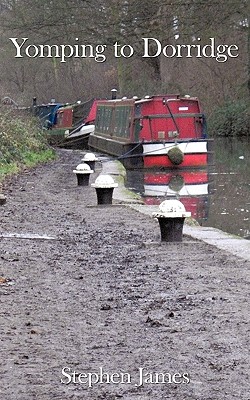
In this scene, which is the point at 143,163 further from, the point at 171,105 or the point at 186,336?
the point at 186,336

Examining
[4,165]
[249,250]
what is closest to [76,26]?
[4,165]

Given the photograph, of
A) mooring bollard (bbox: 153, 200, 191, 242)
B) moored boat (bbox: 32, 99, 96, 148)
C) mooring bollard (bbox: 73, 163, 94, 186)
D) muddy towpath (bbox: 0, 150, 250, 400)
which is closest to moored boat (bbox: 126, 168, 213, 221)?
mooring bollard (bbox: 73, 163, 94, 186)

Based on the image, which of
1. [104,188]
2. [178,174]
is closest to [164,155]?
[178,174]

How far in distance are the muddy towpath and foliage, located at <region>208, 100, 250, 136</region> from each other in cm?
2866

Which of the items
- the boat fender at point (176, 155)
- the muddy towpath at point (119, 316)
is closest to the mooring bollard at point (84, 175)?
the muddy towpath at point (119, 316)

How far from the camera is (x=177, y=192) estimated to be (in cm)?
1952

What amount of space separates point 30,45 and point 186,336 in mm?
30184

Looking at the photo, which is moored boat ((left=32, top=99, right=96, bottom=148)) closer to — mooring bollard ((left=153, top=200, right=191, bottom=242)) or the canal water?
the canal water

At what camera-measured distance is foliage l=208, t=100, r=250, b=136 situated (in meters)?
39.2

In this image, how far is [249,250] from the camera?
8.80 m

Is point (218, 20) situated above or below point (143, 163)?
above

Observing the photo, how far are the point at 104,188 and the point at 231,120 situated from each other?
27.3 meters

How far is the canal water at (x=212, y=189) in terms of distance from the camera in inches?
577

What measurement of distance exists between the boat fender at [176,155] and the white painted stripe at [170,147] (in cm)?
23
